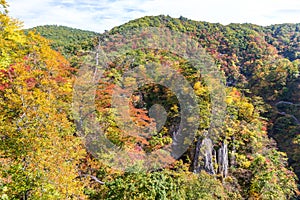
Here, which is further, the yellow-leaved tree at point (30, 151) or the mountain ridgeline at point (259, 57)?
the mountain ridgeline at point (259, 57)

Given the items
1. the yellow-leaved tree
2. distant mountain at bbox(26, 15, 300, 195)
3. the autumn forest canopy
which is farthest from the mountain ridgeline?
the yellow-leaved tree

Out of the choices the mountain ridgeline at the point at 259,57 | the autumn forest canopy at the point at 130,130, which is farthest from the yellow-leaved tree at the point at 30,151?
the mountain ridgeline at the point at 259,57

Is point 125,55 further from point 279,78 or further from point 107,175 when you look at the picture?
point 279,78

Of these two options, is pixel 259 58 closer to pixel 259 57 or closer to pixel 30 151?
pixel 259 57

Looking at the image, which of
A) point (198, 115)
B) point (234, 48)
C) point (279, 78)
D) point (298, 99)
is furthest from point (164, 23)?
point (198, 115)

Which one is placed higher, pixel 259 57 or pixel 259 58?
pixel 259 57

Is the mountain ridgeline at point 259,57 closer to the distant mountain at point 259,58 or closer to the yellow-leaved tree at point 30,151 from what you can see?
the distant mountain at point 259,58

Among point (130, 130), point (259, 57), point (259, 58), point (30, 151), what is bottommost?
point (130, 130)

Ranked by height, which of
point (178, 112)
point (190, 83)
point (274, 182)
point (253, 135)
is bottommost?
point (274, 182)

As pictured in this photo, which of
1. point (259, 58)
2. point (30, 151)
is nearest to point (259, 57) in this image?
point (259, 58)
